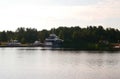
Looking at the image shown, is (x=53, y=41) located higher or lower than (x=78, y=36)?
lower

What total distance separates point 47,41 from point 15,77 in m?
120

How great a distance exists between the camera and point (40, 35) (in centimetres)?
16938

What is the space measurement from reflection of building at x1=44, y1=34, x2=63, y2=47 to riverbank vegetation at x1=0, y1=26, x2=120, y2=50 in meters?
2.33

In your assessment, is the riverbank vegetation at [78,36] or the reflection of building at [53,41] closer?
the riverbank vegetation at [78,36]

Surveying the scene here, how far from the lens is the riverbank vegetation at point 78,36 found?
14080 cm

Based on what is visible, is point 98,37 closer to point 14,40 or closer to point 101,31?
point 101,31

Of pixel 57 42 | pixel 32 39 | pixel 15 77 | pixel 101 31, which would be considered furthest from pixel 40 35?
pixel 15 77

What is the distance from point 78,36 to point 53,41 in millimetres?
14197

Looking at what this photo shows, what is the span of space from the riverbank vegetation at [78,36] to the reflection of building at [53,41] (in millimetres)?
2333

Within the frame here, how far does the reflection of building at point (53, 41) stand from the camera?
15212cm

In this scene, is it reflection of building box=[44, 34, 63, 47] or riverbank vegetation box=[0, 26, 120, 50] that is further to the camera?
reflection of building box=[44, 34, 63, 47]

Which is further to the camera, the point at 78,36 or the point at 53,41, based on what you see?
the point at 53,41

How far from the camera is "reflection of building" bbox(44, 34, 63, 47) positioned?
152125 millimetres

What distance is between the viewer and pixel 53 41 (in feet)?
510
